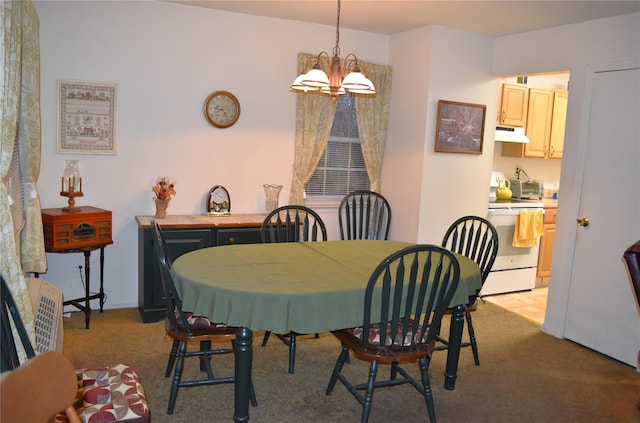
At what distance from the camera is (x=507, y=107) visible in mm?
5062

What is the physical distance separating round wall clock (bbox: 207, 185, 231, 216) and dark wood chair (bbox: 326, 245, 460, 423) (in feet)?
6.58

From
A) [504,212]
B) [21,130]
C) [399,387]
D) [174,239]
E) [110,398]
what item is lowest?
[399,387]

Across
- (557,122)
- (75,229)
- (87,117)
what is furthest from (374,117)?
(75,229)

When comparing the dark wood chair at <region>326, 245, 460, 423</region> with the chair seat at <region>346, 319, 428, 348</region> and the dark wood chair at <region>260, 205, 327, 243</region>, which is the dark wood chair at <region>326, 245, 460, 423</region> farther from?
the dark wood chair at <region>260, 205, 327, 243</region>

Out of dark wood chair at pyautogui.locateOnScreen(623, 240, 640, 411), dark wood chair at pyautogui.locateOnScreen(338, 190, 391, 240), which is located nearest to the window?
dark wood chair at pyautogui.locateOnScreen(338, 190, 391, 240)

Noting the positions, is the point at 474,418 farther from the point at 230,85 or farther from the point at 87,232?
the point at 230,85

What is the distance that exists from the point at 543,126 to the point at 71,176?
4.48m

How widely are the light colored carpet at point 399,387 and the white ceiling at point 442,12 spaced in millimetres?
2351

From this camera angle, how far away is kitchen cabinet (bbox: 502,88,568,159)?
17.3 feet

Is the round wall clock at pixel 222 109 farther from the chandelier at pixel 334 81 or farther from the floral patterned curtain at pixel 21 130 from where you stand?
the chandelier at pixel 334 81

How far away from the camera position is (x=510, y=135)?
510 centimetres

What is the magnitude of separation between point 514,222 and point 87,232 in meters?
3.73

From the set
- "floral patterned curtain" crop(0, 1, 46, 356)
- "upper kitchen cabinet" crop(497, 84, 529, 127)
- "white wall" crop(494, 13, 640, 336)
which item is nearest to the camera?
"floral patterned curtain" crop(0, 1, 46, 356)

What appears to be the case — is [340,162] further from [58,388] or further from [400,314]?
[58,388]
